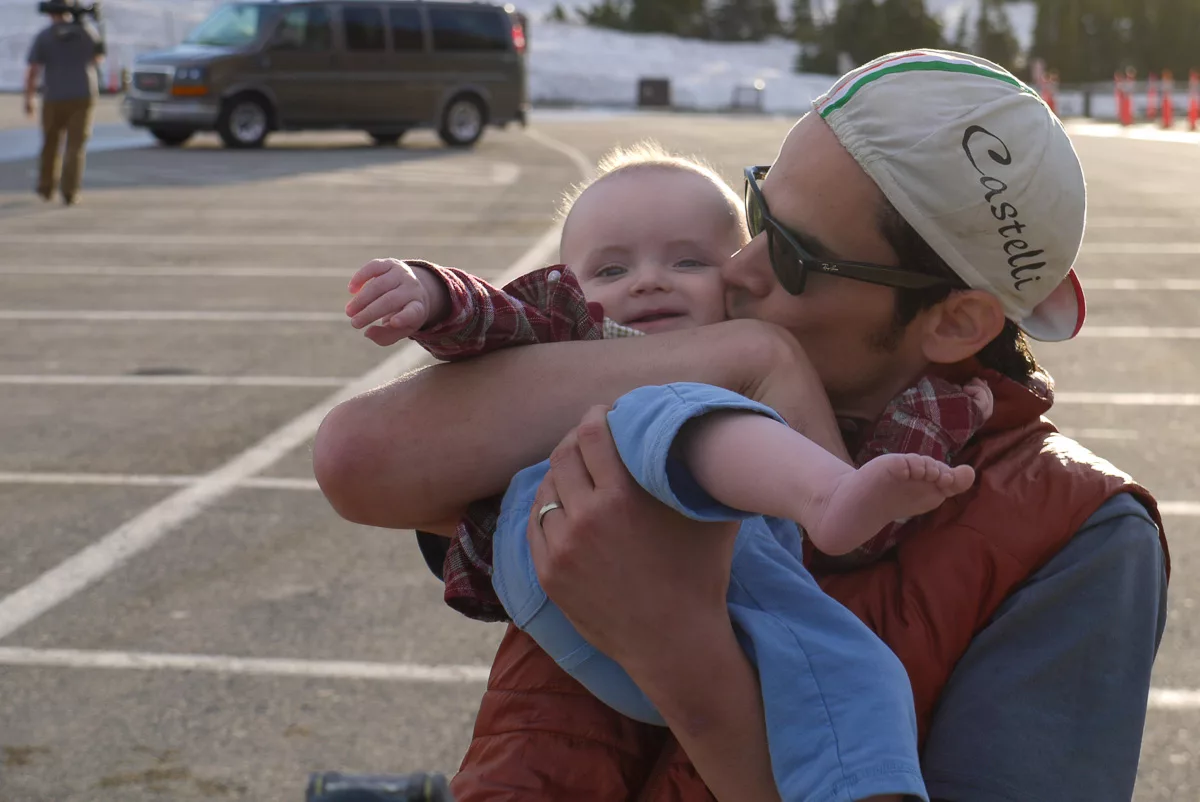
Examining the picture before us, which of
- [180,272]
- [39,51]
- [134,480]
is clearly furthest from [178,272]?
[134,480]

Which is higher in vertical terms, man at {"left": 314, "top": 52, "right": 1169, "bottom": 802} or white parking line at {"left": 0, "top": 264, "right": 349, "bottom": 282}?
man at {"left": 314, "top": 52, "right": 1169, "bottom": 802}

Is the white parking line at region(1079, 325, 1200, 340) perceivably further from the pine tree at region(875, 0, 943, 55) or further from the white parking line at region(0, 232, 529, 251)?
the pine tree at region(875, 0, 943, 55)

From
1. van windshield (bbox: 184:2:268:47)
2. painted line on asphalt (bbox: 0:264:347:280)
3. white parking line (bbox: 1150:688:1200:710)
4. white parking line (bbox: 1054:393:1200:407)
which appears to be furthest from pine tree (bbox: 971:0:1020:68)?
white parking line (bbox: 1150:688:1200:710)

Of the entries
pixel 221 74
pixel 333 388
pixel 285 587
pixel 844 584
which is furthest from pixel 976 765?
pixel 221 74

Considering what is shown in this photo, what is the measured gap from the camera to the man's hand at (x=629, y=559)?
152cm

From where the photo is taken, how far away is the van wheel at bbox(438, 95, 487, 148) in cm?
2402

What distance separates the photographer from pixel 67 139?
1514cm

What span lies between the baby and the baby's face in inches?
5.7

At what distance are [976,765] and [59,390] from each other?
6960mm

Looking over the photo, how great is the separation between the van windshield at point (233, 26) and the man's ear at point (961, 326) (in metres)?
22.0

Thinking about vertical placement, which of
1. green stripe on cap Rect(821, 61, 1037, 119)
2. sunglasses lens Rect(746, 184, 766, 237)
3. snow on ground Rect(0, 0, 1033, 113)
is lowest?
snow on ground Rect(0, 0, 1033, 113)

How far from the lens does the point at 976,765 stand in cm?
162

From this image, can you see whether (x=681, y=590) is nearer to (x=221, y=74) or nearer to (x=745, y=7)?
(x=221, y=74)

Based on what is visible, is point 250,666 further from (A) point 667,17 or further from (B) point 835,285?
(A) point 667,17
